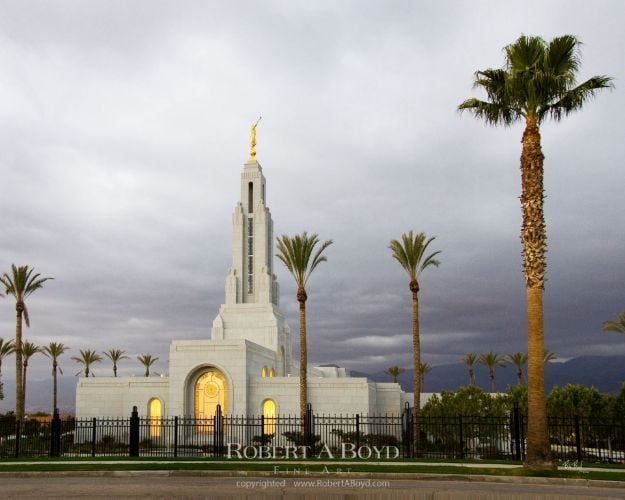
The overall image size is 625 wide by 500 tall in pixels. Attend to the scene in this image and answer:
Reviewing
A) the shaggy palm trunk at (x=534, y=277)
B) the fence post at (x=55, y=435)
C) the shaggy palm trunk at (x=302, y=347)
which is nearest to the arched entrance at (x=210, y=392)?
the shaggy palm trunk at (x=302, y=347)

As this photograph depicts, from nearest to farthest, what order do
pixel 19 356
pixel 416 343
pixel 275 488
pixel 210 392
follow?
pixel 275 488, pixel 416 343, pixel 19 356, pixel 210 392

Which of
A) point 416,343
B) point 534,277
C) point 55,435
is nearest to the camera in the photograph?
point 534,277

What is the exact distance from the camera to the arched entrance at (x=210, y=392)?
170ft

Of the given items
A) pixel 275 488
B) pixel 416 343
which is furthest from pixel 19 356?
pixel 275 488

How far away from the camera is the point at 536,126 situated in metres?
25.7

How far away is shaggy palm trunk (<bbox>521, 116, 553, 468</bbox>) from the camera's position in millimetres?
23734

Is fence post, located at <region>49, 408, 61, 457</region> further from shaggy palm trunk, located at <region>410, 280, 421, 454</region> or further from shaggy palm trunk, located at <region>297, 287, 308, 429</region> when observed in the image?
shaggy palm trunk, located at <region>410, 280, 421, 454</region>

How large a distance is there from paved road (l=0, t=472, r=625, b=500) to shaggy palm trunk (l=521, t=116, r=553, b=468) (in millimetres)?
2543

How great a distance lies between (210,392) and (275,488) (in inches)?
1339

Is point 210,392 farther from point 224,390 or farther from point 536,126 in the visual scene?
point 536,126

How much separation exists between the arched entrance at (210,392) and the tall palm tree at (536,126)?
31596 mm

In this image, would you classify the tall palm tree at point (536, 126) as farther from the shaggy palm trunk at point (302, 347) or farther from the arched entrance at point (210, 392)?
the arched entrance at point (210, 392)

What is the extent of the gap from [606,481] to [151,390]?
39.7 metres

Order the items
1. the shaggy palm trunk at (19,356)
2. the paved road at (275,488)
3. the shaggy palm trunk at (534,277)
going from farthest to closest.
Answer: the shaggy palm trunk at (19,356) < the shaggy palm trunk at (534,277) < the paved road at (275,488)
